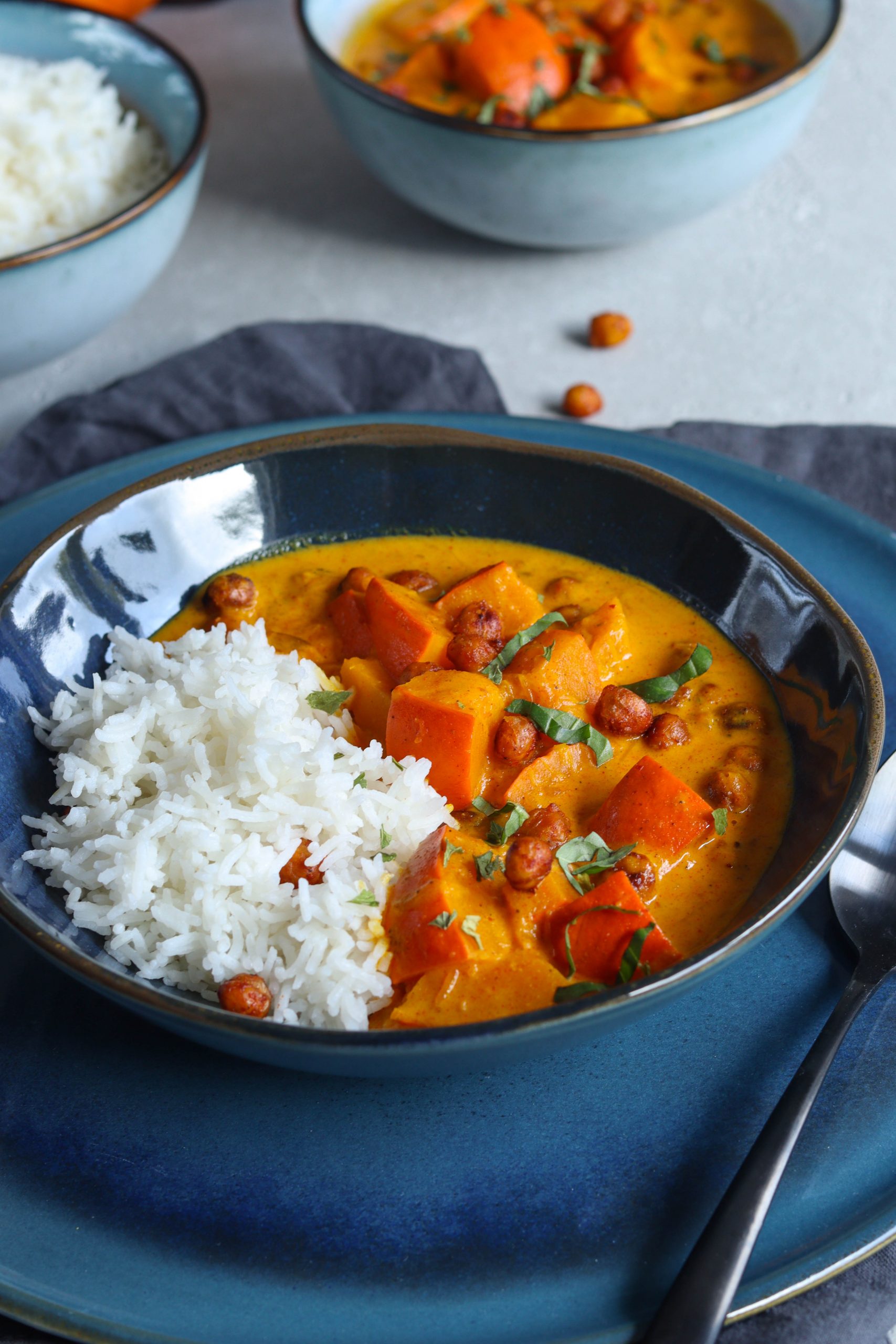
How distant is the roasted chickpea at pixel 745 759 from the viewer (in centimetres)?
240

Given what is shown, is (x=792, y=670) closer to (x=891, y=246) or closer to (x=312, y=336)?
(x=312, y=336)

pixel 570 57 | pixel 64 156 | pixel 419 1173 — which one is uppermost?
pixel 570 57

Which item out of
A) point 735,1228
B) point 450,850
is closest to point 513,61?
point 450,850

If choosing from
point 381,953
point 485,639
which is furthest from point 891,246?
point 381,953

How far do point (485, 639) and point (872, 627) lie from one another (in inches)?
32.1

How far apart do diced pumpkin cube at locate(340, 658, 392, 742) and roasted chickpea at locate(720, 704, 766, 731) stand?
0.62 m

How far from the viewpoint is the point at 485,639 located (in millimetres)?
2531

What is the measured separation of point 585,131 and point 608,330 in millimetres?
617

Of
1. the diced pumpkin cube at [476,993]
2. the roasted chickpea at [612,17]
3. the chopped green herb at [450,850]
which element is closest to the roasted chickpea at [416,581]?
the chopped green herb at [450,850]

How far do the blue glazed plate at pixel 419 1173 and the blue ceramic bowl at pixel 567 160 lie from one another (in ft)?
7.29

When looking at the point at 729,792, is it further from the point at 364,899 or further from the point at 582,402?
the point at 582,402

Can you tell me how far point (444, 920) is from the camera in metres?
2.02

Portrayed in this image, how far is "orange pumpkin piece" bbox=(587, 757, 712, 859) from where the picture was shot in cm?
226

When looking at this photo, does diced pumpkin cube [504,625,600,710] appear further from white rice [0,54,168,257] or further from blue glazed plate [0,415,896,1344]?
white rice [0,54,168,257]
